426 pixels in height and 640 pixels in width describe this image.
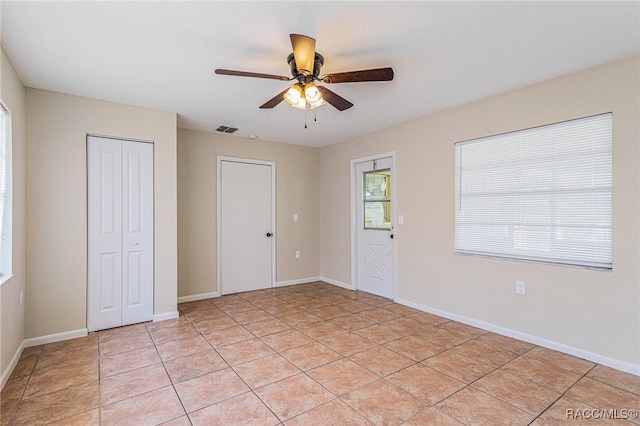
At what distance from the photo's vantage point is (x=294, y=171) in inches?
220

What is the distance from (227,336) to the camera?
3.22 meters

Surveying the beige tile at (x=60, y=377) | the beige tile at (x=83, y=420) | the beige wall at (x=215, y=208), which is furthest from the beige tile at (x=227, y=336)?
the beige wall at (x=215, y=208)

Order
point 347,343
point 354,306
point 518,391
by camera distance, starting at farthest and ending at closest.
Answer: point 354,306, point 347,343, point 518,391

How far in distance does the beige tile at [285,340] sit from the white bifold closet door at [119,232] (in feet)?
5.20

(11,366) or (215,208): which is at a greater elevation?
(215,208)

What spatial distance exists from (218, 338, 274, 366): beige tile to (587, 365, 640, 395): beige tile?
8.52ft

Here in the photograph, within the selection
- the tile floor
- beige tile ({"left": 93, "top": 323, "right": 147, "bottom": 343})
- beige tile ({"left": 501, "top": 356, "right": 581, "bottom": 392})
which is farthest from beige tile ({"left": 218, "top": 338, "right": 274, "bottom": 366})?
beige tile ({"left": 501, "top": 356, "right": 581, "bottom": 392})

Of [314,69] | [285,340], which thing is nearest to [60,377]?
[285,340]

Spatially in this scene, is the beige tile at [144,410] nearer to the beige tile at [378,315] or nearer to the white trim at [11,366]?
the white trim at [11,366]

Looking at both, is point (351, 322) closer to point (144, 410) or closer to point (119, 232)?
point (144, 410)

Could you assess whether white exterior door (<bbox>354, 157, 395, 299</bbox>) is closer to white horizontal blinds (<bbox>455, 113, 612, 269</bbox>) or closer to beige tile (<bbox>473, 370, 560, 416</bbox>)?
white horizontal blinds (<bbox>455, 113, 612, 269</bbox>)

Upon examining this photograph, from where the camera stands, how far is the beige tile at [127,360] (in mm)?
2551

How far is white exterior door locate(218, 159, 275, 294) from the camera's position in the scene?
4.88 m

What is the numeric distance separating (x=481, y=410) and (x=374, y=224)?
10.2ft
